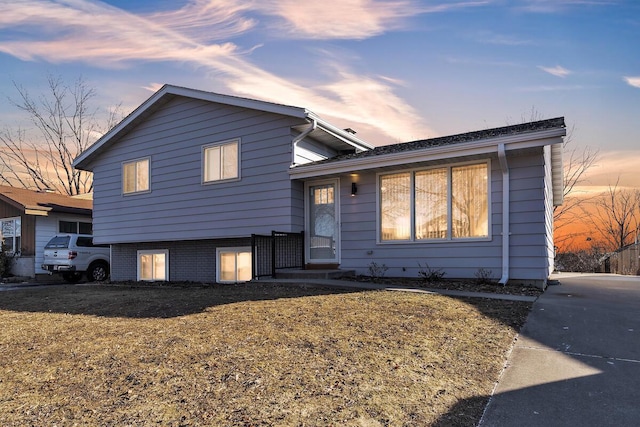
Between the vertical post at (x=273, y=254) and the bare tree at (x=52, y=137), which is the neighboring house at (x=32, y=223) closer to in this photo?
the bare tree at (x=52, y=137)

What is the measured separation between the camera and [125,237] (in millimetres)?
13406

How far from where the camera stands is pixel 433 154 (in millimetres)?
8250

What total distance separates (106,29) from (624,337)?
13849 mm

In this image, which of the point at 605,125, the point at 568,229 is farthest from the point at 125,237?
the point at 568,229

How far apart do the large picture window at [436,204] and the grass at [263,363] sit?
2.66 meters

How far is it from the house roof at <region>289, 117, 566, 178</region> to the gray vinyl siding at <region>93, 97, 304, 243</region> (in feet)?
3.17

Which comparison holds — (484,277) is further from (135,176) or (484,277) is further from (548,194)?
(135,176)

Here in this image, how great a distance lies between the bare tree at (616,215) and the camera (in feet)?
79.9

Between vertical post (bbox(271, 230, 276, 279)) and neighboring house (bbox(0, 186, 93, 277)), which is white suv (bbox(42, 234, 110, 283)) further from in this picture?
vertical post (bbox(271, 230, 276, 279))

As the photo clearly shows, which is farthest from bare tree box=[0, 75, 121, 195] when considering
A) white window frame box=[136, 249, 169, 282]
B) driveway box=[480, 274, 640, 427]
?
driveway box=[480, 274, 640, 427]

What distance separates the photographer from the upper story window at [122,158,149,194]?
13.1m

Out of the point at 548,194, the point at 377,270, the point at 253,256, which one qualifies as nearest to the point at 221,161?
the point at 253,256

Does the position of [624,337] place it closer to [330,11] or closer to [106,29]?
[330,11]

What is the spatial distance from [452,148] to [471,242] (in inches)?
76.8
